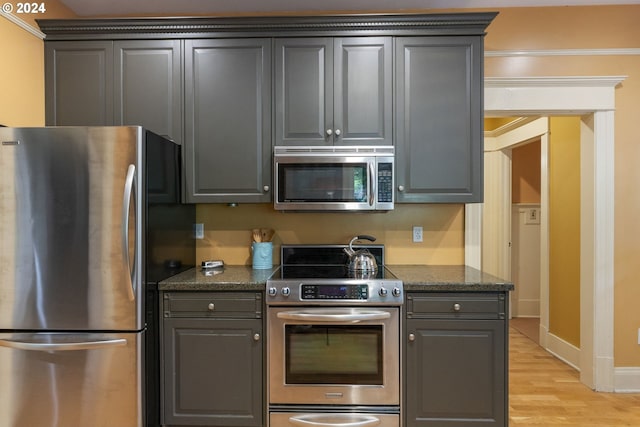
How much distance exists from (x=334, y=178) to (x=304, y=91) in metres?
0.59

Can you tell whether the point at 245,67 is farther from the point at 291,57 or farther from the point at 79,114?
the point at 79,114

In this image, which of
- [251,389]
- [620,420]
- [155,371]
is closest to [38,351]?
[155,371]

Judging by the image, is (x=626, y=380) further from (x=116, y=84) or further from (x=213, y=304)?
(x=116, y=84)

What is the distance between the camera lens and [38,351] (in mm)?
1875

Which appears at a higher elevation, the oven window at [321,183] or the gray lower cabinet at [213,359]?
the oven window at [321,183]

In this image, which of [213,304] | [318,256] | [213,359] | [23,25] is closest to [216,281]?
[213,304]

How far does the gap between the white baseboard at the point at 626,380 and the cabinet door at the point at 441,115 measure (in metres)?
1.83

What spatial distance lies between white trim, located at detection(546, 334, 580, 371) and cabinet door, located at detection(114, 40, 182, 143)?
3.61 metres

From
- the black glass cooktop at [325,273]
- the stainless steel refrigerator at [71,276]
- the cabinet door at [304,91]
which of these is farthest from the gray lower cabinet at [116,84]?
the black glass cooktop at [325,273]

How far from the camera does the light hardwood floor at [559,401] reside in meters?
2.38

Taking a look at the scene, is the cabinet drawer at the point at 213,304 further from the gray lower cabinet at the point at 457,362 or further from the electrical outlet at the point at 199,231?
the gray lower cabinet at the point at 457,362

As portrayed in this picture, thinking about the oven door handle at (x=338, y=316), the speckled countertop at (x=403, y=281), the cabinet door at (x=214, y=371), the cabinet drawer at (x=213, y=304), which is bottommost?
the cabinet door at (x=214, y=371)

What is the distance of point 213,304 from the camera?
2.04 m

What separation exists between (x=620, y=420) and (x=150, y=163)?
3305mm
